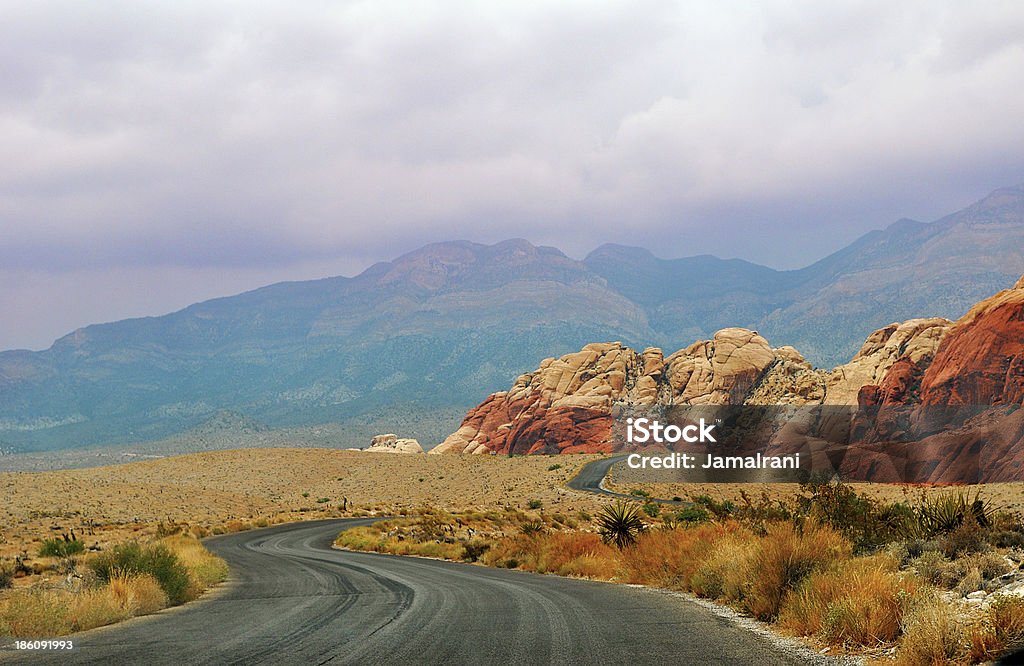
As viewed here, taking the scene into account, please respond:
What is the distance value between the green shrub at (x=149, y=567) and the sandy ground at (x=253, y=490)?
2140 centimetres

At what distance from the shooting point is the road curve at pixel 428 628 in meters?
11.1

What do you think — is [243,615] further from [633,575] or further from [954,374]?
[954,374]

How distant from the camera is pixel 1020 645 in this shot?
28.8 ft

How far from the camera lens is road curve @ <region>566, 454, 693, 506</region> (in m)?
65.7

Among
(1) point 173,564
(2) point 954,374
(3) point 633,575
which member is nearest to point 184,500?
(1) point 173,564

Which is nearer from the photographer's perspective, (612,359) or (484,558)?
(484,558)

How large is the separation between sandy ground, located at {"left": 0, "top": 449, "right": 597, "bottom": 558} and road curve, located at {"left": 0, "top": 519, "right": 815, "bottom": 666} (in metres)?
27.0

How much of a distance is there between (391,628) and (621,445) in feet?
341

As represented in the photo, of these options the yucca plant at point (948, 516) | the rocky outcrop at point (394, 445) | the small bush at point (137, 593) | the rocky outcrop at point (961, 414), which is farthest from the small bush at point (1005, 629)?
the rocky outcrop at point (394, 445)

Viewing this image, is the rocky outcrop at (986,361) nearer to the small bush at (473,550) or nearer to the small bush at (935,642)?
the small bush at (473,550)

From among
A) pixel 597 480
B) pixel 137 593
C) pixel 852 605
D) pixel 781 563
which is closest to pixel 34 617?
pixel 137 593

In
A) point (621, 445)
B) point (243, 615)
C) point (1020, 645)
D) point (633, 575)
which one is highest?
point (1020, 645)

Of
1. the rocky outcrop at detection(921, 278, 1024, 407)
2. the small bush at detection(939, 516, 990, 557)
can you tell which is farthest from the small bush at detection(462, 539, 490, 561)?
the rocky outcrop at detection(921, 278, 1024, 407)

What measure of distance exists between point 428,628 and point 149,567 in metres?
10.2
